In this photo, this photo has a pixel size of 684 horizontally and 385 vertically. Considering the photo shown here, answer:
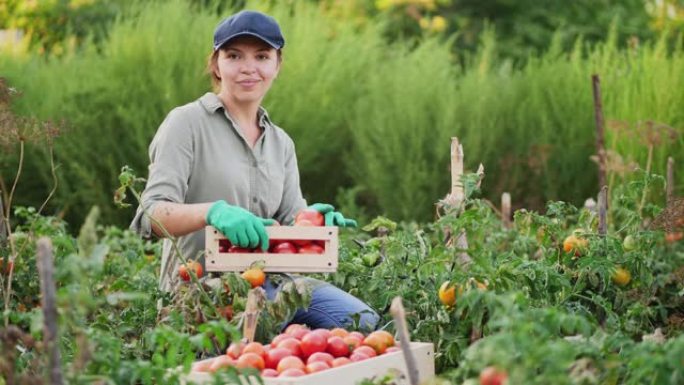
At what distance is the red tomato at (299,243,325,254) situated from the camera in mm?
3803

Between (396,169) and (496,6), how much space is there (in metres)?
6.30

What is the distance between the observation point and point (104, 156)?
702cm

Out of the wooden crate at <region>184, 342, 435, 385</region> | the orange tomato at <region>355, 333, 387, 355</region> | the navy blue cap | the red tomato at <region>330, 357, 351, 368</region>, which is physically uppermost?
the navy blue cap

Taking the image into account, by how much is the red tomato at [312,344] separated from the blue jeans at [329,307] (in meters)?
0.67

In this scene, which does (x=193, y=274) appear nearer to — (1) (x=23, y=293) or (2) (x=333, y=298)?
(2) (x=333, y=298)

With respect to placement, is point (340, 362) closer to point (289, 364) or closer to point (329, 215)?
point (289, 364)

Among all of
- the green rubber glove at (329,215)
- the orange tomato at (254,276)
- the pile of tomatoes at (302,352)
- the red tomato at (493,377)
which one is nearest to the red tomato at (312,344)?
the pile of tomatoes at (302,352)

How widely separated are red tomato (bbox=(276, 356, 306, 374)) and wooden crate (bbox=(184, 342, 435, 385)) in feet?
0.27

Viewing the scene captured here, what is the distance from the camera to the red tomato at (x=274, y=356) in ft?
10.5

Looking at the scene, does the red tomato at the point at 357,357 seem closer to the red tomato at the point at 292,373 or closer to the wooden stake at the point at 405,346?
the red tomato at the point at 292,373

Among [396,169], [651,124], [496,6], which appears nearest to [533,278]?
[651,124]

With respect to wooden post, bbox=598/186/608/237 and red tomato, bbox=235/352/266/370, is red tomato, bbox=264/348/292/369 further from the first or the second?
wooden post, bbox=598/186/608/237

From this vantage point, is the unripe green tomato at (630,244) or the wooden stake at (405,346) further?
the unripe green tomato at (630,244)

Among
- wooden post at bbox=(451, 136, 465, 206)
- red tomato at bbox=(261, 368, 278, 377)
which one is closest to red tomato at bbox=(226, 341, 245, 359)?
red tomato at bbox=(261, 368, 278, 377)
